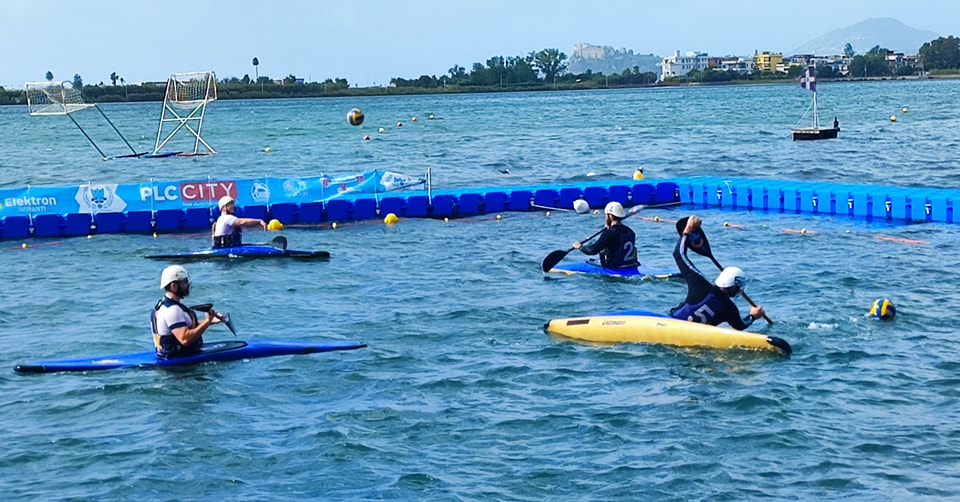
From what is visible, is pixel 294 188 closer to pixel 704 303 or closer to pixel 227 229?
pixel 227 229

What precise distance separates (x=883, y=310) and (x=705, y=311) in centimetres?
329

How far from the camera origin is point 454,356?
16.5 metres

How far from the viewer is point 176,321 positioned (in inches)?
588

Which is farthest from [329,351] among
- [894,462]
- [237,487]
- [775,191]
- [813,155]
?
[813,155]

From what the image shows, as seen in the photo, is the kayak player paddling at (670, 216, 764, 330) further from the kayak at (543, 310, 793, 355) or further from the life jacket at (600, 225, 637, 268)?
the life jacket at (600, 225, 637, 268)

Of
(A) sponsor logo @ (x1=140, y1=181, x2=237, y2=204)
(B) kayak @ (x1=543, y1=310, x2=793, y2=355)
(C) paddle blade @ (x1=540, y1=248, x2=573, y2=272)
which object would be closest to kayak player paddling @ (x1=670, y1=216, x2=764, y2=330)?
(B) kayak @ (x1=543, y1=310, x2=793, y2=355)

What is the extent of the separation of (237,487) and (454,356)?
5245 millimetres

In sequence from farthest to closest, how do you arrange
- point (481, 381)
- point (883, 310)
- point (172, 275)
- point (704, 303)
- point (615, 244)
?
point (615, 244), point (883, 310), point (704, 303), point (481, 381), point (172, 275)

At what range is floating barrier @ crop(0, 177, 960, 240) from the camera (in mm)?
28297

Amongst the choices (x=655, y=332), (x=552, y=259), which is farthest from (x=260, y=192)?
(x=655, y=332)

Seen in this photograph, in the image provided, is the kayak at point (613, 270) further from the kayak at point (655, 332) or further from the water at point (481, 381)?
the kayak at point (655, 332)

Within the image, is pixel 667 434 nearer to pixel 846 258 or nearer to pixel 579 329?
pixel 579 329

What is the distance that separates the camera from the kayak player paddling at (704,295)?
614 inches

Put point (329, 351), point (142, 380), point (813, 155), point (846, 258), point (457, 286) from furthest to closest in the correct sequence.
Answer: point (813, 155), point (846, 258), point (457, 286), point (329, 351), point (142, 380)
